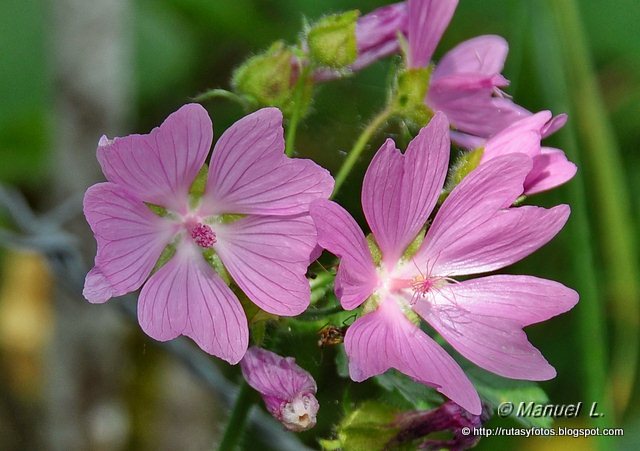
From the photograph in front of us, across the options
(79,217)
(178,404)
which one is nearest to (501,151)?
(79,217)

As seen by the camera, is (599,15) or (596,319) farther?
(599,15)

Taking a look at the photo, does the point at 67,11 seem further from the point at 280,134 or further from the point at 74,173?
the point at 280,134

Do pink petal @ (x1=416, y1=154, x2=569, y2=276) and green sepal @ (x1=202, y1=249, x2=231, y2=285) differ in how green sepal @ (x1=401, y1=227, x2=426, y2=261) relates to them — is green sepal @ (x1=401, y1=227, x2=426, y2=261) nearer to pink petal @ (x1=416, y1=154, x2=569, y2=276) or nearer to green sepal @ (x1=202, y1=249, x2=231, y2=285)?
pink petal @ (x1=416, y1=154, x2=569, y2=276)

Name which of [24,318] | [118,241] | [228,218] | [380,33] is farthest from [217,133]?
[24,318]

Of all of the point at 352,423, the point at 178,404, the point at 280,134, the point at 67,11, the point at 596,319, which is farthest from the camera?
the point at 178,404

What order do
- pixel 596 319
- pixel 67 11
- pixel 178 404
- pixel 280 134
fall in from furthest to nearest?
pixel 178 404 → pixel 67 11 → pixel 596 319 → pixel 280 134

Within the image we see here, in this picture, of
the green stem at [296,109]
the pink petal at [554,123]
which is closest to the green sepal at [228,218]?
the green stem at [296,109]

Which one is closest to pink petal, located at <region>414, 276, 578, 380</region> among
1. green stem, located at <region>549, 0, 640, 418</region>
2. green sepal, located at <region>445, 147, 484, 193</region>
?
green sepal, located at <region>445, 147, 484, 193</region>

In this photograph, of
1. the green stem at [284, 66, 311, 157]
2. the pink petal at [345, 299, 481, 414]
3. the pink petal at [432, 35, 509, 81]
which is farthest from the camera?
the pink petal at [432, 35, 509, 81]
